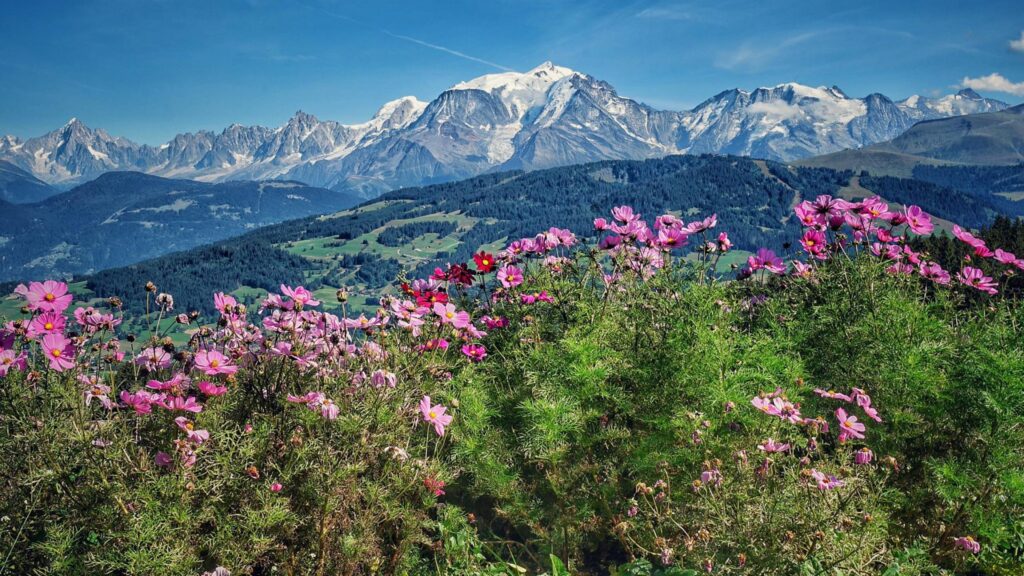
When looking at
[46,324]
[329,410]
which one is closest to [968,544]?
[329,410]

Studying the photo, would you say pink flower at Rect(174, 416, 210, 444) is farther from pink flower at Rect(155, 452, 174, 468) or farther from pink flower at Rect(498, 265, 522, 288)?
pink flower at Rect(498, 265, 522, 288)

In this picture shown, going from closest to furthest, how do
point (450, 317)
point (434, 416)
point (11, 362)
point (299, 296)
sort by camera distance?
point (11, 362), point (434, 416), point (299, 296), point (450, 317)

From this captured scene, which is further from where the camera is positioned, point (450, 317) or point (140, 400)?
point (450, 317)

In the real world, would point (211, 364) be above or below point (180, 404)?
above

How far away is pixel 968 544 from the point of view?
273 centimetres

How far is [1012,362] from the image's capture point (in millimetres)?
2809

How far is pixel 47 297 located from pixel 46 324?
159mm

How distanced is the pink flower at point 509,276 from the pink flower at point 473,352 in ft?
1.76

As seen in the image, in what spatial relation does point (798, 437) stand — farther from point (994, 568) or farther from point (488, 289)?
point (488, 289)

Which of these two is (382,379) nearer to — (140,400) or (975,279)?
(140,400)

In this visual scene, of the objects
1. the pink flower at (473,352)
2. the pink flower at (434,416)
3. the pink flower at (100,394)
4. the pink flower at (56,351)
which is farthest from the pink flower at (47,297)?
the pink flower at (473,352)

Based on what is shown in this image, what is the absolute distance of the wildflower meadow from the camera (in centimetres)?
252

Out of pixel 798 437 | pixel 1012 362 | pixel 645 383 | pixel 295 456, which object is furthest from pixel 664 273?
pixel 295 456

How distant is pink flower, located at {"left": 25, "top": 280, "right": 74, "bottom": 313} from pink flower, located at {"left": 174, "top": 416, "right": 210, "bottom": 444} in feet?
3.04
